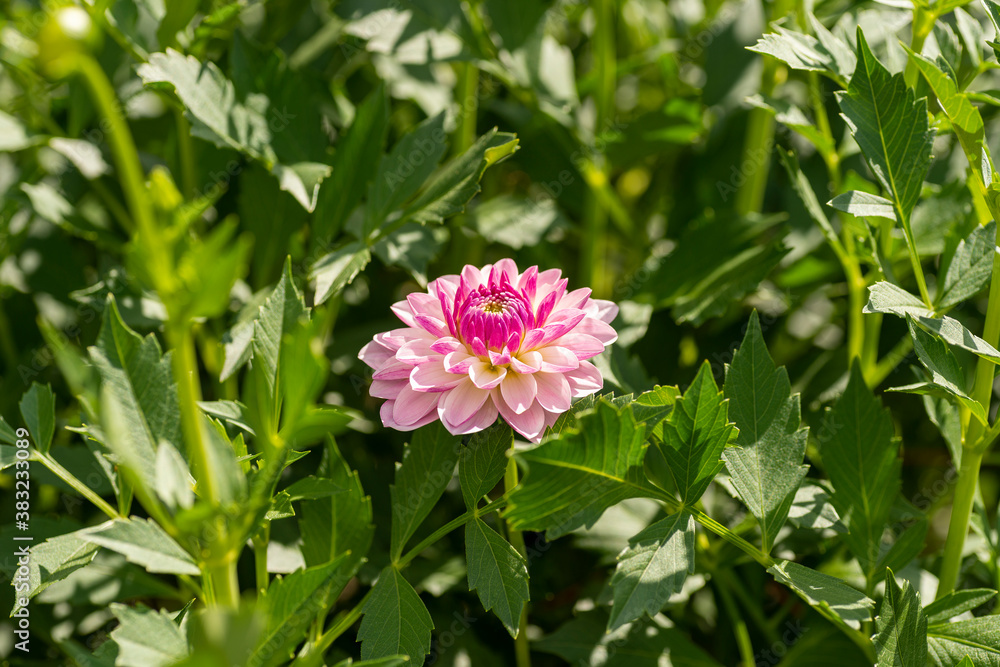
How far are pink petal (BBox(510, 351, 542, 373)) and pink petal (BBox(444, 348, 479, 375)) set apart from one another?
1.4 inches

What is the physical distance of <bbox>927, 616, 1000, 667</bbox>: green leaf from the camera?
635 mm

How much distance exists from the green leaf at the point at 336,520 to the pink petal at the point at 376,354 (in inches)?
3.1

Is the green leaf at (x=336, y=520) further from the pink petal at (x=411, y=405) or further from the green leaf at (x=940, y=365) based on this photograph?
the green leaf at (x=940, y=365)

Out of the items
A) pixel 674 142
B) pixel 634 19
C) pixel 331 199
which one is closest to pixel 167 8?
pixel 331 199

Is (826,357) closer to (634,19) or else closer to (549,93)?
(549,93)

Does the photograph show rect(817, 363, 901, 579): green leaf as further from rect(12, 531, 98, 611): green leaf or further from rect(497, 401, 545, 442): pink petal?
rect(12, 531, 98, 611): green leaf

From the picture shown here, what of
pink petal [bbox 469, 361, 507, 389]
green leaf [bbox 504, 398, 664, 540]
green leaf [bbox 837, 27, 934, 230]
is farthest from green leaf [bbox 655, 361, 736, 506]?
green leaf [bbox 837, 27, 934, 230]

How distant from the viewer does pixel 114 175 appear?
1.16m

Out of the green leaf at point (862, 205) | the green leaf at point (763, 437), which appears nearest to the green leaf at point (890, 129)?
the green leaf at point (862, 205)

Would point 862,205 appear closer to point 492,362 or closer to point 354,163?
point 492,362

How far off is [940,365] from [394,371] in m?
0.44

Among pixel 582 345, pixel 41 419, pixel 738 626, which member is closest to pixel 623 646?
pixel 738 626

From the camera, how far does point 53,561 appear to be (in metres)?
0.65

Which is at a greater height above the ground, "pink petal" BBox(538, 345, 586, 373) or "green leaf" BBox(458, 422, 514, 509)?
"pink petal" BBox(538, 345, 586, 373)
